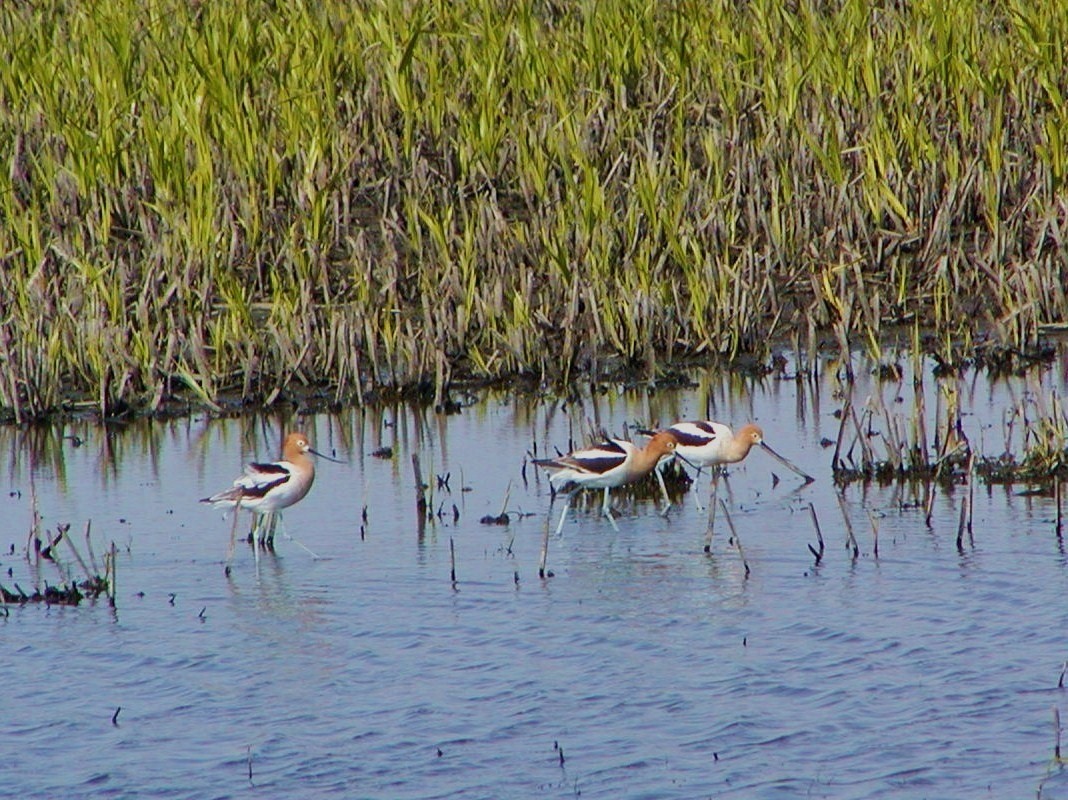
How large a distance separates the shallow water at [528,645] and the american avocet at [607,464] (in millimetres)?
188

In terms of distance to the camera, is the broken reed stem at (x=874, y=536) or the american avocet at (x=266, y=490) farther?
the american avocet at (x=266, y=490)

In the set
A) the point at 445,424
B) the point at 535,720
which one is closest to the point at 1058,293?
the point at 445,424

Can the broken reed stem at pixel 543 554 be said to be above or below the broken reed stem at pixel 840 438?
below

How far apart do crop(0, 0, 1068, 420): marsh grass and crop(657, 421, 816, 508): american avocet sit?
183cm

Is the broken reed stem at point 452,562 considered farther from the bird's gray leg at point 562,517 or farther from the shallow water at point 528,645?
the bird's gray leg at point 562,517

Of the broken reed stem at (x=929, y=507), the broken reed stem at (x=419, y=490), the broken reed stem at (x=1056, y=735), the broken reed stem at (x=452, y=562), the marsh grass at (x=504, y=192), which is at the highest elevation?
the marsh grass at (x=504, y=192)

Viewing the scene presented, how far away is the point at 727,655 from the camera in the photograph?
22.2ft

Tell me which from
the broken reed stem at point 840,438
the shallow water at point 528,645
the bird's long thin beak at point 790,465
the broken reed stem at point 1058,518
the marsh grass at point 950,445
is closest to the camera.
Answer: the shallow water at point 528,645

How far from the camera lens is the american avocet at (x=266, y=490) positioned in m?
8.54

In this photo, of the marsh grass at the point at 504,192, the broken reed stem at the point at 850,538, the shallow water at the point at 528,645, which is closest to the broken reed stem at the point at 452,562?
the shallow water at the point at 528,645

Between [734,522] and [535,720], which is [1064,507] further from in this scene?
[535,720]

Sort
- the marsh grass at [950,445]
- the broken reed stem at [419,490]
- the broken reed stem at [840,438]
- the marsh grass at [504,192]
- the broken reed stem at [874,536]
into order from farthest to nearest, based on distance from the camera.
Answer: the marsh grass at [504,192] < the broken reed stem at [840,438] < the marsh grass at [950,445] < the broken reed stem at [419,490] < the broken reed stem at [874,536]

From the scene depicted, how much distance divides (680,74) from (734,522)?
5.91 meters

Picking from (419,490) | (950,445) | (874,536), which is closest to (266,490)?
(419,490)
